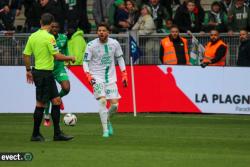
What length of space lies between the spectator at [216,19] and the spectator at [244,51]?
1.67m

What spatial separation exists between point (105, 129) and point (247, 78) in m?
7.62

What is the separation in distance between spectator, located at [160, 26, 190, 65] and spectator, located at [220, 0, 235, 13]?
2.13 m

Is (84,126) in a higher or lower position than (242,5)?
lower

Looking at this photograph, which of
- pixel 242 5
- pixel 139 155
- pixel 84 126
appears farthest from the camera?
pixel 242 5

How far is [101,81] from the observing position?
20.2 m

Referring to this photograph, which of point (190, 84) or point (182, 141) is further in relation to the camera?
point (190, 84)

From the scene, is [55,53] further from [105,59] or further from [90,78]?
[105,59]

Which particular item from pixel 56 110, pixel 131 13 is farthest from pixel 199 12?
pixel 56 110

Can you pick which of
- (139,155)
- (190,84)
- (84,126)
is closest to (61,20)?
(190,84)

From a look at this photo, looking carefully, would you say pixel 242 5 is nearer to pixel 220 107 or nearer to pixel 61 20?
pixel 220 107

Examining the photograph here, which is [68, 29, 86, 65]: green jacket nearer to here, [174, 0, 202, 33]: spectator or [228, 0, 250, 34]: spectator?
[174, 0, 202, 33]: spectator

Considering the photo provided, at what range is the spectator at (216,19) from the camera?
29.0m

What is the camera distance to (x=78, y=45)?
29000 millimetres

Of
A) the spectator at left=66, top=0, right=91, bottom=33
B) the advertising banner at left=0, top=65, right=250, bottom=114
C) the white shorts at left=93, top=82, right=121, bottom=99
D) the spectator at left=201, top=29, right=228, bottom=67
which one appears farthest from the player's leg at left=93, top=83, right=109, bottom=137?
the spectator at left=66, top=0, right=91, bottom=33
